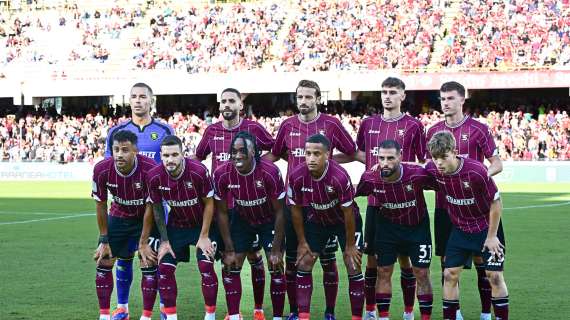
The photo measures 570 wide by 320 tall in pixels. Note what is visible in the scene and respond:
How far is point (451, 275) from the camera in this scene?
8.31 m

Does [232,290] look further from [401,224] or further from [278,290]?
[401,224]

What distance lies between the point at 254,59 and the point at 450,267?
33012 millimetres

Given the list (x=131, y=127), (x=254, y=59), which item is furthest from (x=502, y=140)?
Answer: (x=131, y=127)

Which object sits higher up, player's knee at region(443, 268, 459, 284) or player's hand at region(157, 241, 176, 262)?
player's hand at region(157, 241, 176, 262)

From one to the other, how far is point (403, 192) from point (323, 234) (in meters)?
0.83

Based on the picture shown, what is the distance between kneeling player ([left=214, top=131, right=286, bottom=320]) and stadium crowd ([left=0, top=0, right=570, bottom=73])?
90.9ft

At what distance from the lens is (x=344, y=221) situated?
886 centimetres

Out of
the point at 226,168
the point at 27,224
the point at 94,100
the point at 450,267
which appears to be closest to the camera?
the point at 450,267

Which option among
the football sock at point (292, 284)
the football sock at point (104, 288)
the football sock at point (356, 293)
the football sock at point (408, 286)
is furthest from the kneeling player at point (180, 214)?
the football sock at point (408, 286)

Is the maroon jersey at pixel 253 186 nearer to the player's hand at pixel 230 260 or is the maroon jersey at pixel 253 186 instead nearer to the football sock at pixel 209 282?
the player's hand at pixel 230 260

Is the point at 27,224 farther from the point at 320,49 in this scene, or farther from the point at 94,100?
the point at 94,100

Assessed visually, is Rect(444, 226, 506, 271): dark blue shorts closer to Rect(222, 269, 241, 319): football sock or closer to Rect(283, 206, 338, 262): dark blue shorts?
Rect(283, 206, 338, 262): dark blue shorts

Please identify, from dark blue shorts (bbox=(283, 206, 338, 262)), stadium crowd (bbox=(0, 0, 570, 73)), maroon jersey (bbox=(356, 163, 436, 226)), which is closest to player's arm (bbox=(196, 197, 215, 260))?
dark blue shorts (bbox=(283, 206, 338, 262))

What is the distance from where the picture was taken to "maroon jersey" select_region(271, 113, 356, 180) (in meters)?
9.54
